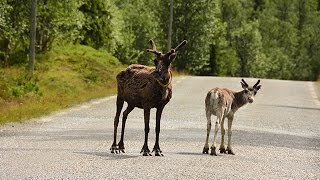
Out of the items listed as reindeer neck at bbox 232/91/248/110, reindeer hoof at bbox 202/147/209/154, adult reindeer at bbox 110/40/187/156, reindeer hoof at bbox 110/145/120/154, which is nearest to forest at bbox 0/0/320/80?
reindeer neck at bbox 232/91/248/110

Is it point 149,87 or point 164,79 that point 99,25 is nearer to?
point 149,87

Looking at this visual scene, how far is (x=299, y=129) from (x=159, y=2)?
42916mm

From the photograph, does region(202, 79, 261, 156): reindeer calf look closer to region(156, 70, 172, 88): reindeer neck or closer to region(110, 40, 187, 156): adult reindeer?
region(110, 40, 187, 156): adult reindeer

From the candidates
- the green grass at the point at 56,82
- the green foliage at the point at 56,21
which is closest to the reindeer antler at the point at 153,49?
the green grass at the point at 56,82

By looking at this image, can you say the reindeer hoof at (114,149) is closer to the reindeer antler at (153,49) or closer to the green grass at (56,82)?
the reindeer antler at (153,49)

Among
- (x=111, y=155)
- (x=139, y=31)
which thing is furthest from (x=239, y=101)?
(x=139, y=31)

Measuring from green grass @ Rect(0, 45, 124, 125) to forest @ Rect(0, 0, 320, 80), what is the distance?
1020 mm

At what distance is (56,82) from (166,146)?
17.2m

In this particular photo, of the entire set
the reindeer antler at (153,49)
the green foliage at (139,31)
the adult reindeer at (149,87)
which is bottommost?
the green foliage at (139,31)

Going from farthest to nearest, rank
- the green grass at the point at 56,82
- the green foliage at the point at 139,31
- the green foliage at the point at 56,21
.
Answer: the green foliage at the point at 139,31 → the green foliage at the point at 56,21 → the green grass at the point at 56,82

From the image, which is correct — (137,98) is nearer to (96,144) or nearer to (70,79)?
(96,144)

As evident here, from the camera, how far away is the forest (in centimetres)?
3712

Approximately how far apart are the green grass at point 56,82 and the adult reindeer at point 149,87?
6378mm

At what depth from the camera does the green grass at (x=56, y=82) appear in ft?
79.3
